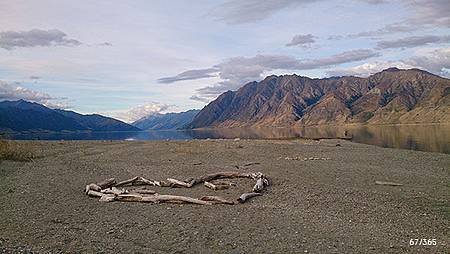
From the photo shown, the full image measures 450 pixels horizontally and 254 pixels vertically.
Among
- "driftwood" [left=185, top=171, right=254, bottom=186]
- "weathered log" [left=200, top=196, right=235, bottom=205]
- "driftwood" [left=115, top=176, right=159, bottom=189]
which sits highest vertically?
"driftwood" [left=185, top=171, right=254, bottom=186]

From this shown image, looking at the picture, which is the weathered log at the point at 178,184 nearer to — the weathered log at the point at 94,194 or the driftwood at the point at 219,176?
the driftwood at the point at 219,176

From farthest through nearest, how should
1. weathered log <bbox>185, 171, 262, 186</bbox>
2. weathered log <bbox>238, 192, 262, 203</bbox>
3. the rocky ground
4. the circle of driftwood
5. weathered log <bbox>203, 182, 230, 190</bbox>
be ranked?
weathered log <bbox>185, 171, 262, 186</bbox> → weathered log <bbox>203, 182, 230, 190</bbox> → the circle of driftwood → weathered log <bbox>238, 192, 262, 203</bbox> → the rocky ground

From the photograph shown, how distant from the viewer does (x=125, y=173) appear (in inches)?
886

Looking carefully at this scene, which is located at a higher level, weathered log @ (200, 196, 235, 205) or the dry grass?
the dry grass

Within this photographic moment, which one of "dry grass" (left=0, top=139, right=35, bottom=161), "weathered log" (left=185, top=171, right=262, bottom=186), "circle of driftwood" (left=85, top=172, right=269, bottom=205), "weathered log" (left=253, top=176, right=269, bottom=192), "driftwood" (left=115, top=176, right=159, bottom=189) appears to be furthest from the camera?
"dry grass" (left=0, top=139, right=35, bottom=161)

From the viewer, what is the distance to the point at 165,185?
60.4 feet

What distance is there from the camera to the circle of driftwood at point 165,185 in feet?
47.8

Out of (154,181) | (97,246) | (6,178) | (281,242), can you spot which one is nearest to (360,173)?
(154,181)

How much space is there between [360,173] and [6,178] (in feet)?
59.8

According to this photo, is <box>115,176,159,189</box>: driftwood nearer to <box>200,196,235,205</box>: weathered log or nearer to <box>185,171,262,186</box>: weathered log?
<box>185,171,262,186</box>: weathered log

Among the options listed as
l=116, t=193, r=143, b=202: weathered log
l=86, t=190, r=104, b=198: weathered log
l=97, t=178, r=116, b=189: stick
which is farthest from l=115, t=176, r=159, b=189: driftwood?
l=116, t=193, r=143, b=202: weathered log

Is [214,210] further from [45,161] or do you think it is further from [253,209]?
[45,161]

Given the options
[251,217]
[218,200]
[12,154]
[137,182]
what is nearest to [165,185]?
[137,182]

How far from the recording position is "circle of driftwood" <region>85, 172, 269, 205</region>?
47.8 feet
